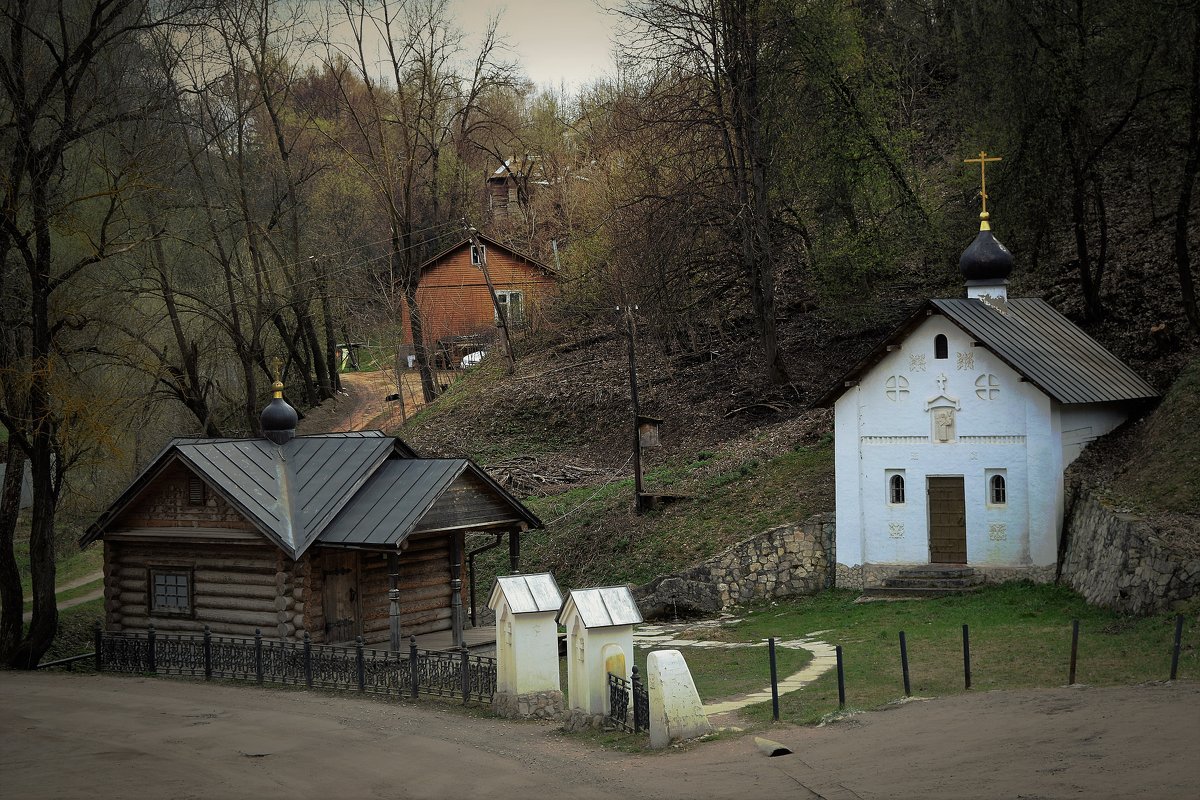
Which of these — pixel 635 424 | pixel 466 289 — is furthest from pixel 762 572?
pixel 466 289

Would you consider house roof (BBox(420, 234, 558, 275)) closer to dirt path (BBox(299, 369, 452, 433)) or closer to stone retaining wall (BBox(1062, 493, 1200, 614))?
dirt path (BBox(299, 369, 452, 433))

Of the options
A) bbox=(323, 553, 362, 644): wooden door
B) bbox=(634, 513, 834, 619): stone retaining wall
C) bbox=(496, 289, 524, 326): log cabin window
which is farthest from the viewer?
bbox=(496, 289, 524, 326): log cabin window

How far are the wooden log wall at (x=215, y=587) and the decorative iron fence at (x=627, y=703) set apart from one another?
27.4 feet

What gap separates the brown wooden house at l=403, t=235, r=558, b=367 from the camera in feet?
163

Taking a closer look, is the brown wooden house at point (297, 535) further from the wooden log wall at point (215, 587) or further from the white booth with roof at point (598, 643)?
the white booth with roof at point (598, 643)

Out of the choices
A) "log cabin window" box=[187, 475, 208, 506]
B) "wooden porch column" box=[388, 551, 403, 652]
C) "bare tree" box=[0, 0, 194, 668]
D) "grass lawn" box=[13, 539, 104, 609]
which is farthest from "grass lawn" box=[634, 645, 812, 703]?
"grass lawn" box=[13, 539, 104, 609]

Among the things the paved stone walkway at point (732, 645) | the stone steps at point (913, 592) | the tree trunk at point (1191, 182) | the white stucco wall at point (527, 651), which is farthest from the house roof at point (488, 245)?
the white stucco wall at point (527, 651)

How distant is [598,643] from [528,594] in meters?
1.74

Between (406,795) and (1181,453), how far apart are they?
14.9 m

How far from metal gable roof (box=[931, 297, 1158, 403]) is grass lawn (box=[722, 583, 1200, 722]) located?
3824mm

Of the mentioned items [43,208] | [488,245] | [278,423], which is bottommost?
[278,423]

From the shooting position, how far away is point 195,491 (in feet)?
74.8

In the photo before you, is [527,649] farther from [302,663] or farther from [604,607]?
[302,663]

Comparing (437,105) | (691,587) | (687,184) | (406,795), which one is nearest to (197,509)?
(691,587)
